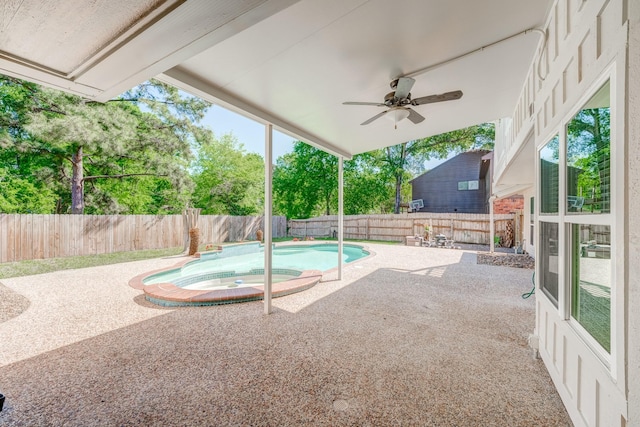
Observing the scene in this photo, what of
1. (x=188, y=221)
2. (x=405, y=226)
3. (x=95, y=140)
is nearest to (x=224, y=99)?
(x=188, y=221)

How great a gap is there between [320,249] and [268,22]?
10.2 m

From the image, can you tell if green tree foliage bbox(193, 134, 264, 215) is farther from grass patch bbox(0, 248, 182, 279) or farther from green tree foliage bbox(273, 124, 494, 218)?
grass patch bbox(0, 248, 182, 279)

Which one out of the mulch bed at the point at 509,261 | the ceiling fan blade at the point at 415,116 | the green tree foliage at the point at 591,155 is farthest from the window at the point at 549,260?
the mulch bed at the point at 509,261

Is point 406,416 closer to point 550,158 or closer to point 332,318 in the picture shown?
point 332,318

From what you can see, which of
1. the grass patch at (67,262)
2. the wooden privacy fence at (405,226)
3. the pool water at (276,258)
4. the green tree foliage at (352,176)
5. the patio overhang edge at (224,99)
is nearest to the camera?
the patio overhang edge at (224,99)

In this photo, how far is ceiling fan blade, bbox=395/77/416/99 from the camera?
270cm

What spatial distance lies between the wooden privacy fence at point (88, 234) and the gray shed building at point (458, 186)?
13.0 metres

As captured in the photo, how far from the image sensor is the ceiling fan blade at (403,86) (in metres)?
2.70

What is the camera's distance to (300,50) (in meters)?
2.28

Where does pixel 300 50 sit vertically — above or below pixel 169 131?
below

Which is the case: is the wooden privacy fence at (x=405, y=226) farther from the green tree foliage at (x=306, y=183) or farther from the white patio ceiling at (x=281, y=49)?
the white patio ceiling at (x=281, y=49)

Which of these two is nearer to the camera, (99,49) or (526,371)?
(99,49)

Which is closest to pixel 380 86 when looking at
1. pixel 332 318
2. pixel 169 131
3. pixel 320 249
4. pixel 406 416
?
pixel 332 318

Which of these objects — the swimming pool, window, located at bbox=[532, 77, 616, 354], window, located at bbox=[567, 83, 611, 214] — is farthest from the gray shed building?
window, located at bbox=[567, 83, 611, 214]
